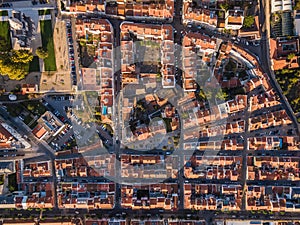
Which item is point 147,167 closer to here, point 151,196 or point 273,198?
point 151,196

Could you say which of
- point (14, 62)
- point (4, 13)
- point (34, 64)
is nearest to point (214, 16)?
point (34, 64)

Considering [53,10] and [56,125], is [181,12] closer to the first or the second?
[53,10]

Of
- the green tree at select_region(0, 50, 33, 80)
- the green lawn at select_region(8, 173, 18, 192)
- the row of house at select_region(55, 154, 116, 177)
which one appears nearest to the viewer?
the green tree at select_region(0, 50, 33, 80)

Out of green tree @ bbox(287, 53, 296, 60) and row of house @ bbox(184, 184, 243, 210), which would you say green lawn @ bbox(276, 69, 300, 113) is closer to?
green tree @ bbox(287, 53, 296, 60)

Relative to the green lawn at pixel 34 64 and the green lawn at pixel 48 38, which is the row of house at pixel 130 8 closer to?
the green lawn at pixel 48 38

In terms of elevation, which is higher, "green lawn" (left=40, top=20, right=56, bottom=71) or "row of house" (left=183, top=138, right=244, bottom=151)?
"green lawn" (left=40, top=20, right=56, bottom=71)

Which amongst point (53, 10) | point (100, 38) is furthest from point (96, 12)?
point (53, 10)

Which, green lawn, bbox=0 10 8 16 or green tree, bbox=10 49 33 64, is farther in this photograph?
green lawn, bbox=0 10 8 16

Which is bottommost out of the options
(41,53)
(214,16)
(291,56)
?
(291,56)

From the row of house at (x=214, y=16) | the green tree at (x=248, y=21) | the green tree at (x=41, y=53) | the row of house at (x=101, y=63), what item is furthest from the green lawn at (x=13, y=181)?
the green tree at (x=248, y=21)

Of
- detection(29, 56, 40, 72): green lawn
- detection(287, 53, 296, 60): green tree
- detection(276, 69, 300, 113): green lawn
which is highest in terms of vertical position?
detection(287, 53, 296, 60): green tree

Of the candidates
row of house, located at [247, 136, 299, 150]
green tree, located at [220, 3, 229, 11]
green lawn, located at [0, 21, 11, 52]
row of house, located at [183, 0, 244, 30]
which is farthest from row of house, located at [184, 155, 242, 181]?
green lawn, located at [0, 21, 11, 52]

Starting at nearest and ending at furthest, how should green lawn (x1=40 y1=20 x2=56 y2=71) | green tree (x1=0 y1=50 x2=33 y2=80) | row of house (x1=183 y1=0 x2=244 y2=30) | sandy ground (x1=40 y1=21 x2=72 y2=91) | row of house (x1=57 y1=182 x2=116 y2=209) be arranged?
row of house (x1=183 y1=0 x2=244 y2=30) < green tree (x1=0 y1=50 x2=33 y2=80) < row of house (x1=57 y1=182 x2=116 y2=209) < green lawn (x1=40 y1=20 x2=56 y2=71) < sandy ground (x1=40 y1=21 x2=72 y2=91)
